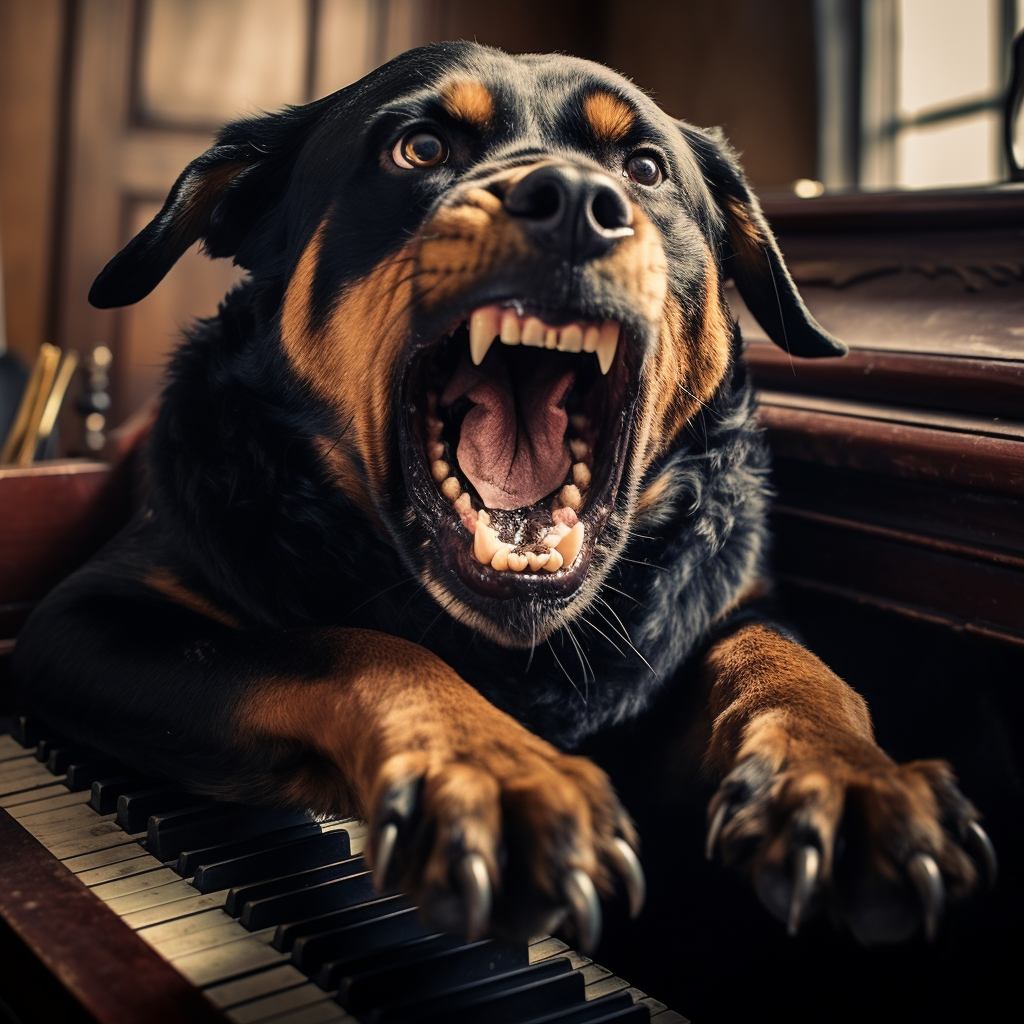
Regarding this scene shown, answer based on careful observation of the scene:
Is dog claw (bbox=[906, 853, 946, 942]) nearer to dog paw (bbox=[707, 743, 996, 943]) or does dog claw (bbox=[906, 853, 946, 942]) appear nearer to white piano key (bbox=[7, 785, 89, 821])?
dog paw (bbox=[707, 743, 996, 943])

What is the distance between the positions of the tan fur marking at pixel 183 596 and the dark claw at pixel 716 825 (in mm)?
531

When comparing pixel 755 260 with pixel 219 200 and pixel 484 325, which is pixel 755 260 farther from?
pixel 219 200

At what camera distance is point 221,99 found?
4664 mm

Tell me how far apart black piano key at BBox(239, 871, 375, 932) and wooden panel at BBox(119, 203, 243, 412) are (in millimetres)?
4047

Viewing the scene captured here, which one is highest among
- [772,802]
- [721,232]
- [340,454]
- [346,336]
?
[721,232]

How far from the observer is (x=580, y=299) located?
950 mm

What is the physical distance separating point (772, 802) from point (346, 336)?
2.08 ft

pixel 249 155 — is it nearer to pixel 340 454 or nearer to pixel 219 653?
pixel 340 454

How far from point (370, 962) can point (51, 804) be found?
17.9 inches

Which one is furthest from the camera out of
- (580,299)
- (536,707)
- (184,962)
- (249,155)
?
(249,155)

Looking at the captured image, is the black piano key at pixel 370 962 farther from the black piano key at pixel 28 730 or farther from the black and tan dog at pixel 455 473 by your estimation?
the black piano key at pixel 28 730

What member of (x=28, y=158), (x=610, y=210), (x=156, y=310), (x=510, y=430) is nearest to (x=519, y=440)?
(x=510, y=430)

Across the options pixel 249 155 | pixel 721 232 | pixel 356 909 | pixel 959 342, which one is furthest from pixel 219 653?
pixel 959 342

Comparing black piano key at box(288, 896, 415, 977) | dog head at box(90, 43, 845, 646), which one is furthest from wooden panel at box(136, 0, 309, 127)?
black piano key at box(288, 896, 415, 977)
